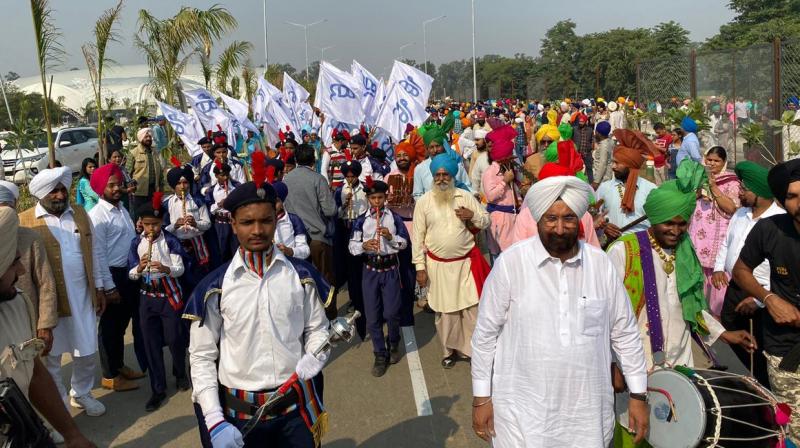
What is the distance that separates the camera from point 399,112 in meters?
11.2

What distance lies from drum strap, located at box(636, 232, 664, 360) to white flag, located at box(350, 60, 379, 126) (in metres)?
9.38

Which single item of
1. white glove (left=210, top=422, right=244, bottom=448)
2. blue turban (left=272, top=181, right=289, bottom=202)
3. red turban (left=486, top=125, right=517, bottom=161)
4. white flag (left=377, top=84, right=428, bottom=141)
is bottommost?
white glove (left=210, top=422, right=244, bottom=448)

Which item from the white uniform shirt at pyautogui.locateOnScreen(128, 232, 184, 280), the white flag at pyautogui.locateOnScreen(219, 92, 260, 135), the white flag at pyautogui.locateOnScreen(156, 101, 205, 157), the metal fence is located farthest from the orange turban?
the white flag at pyautogui.locateOnScreen(219, 92, 260, 135)

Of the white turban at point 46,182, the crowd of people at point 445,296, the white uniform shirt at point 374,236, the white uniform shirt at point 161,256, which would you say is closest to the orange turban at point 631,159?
the crowd of people at point 445,296

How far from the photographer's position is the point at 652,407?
317 cm

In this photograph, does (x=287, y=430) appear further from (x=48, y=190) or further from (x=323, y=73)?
(x=323, y=73)

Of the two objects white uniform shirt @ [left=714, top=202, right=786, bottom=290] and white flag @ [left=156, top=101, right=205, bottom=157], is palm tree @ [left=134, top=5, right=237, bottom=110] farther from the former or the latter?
white uniform shirt @ [left=714, top=202, right=786, bottom=290]

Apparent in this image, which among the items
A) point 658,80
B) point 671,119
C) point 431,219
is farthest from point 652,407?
point 658,80

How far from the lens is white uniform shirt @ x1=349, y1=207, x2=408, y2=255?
619cm

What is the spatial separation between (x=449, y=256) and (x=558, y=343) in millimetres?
3205

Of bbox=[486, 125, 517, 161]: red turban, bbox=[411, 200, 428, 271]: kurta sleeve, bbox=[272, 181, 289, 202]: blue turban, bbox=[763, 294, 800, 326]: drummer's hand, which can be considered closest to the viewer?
bbox=[763, 294, 800, 326]: drummer's hand

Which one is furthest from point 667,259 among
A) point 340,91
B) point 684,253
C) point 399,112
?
point 340,91

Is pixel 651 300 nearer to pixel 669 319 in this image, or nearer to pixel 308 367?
pixel 669 319

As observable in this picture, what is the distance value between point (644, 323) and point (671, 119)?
407 inches
